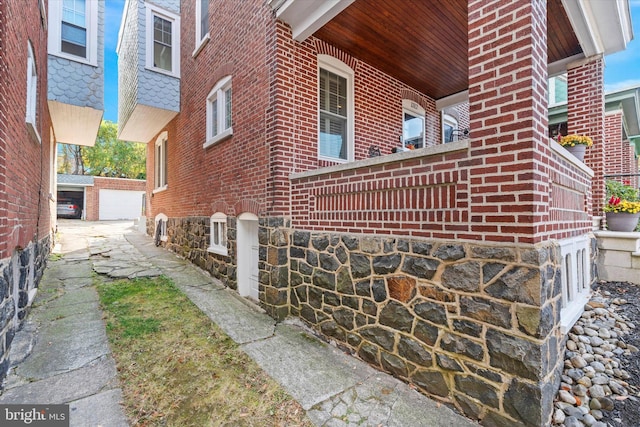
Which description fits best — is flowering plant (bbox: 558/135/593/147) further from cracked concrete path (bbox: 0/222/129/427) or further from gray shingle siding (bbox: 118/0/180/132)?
gray shingle siding (bbox: 118/0/180/132)

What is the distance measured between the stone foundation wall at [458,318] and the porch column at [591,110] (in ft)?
12.3

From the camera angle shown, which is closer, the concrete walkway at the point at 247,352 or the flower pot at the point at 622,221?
the concrete walkway at the point at 247,352

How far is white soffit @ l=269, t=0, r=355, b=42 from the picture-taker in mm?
3805

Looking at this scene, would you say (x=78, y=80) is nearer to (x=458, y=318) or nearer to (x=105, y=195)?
(x=458, y=318)

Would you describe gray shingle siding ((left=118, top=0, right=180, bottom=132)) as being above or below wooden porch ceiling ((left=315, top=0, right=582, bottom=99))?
above

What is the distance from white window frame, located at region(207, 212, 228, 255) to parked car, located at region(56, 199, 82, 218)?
71.1 ft

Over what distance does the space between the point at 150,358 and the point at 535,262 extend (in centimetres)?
363

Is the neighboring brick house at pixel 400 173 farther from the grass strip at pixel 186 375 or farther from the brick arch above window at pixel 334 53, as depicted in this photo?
the grass strip at pixel 186 375

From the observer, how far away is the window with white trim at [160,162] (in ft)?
32.1

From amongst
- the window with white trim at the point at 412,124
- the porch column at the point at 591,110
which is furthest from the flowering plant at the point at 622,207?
the window with white trim at the point at 412,124

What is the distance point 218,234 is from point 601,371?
19.5ft

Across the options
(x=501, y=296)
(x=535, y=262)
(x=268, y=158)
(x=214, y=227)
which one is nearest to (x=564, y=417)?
(x=501, y=296)

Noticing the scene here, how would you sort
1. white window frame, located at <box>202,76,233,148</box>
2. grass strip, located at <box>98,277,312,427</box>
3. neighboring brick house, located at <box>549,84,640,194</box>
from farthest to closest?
neighboring brick house, located at <box>549,84,640,194</box>, white window frame, located at <box>202,76,233,148</box>, grass strip, located at <box>98,277,312,427</box>

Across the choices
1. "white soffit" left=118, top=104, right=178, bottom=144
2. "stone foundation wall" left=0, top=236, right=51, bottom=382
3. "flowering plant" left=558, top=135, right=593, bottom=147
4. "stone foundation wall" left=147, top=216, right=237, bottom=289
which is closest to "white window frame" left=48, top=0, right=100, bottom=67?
"white soffit" left=118, top=104, right=178, bottom=144
